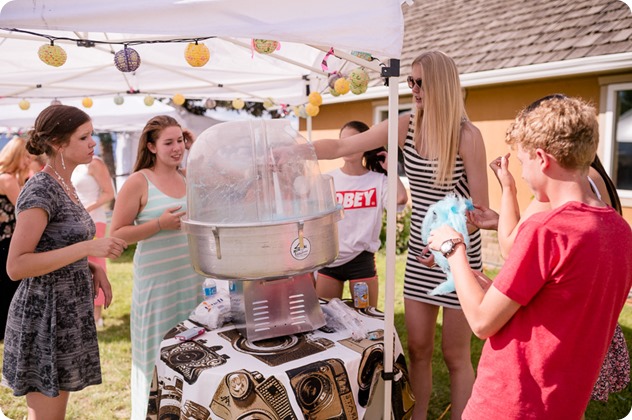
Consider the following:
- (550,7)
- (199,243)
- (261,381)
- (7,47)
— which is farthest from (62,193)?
(550,7)

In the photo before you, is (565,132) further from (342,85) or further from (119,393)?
(119,393)

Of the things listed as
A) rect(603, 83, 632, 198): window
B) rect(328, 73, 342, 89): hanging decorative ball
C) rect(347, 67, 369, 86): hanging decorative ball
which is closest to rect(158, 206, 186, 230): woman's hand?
rect(347, 67, 369, 86): hanging decorative ball

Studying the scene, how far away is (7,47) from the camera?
393 centimetres

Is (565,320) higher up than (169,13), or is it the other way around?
(169,13)

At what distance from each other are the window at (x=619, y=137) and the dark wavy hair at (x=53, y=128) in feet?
19.1

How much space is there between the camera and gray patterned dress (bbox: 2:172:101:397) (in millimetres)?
2098

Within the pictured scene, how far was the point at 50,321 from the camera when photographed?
2145 millimetres

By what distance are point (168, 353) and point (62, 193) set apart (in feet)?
2.92

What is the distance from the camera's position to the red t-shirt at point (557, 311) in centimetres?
121

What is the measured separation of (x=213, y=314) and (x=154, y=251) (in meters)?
0.67

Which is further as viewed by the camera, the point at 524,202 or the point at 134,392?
the point at 524,202

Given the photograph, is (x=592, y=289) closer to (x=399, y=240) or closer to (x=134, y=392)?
(x=134, y=392)

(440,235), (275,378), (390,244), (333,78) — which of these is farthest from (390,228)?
(333,78)

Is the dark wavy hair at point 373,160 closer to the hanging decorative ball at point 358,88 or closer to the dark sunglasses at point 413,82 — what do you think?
the hanging decorative ball at point 358,88
